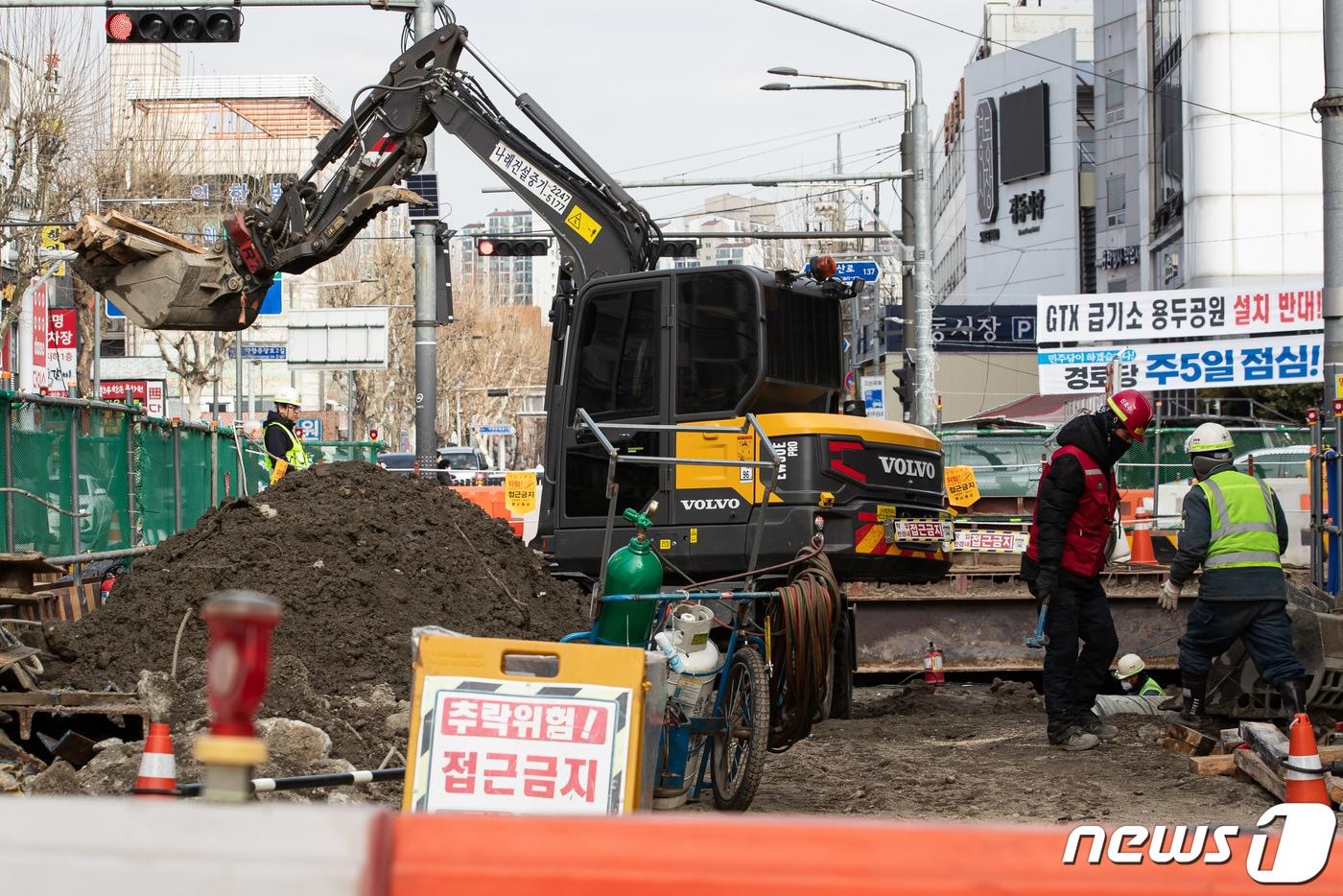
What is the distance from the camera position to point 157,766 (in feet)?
16.0

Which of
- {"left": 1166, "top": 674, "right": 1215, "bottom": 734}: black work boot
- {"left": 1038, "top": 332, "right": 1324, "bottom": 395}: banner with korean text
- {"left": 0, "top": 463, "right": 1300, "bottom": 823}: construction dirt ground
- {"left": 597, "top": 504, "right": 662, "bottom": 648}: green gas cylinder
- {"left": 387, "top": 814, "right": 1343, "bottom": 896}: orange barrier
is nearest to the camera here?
{"left": 387, "top": 814, "right": 1343, "bottom": 896}: orange barrier

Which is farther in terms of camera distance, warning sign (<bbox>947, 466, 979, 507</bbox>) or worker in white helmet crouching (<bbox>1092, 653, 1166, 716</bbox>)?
warning sign (<bbox>947, 466, 979, 507</bbox>)

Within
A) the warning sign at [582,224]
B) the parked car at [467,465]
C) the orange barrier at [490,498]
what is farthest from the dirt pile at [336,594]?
the parked car at [467,465]

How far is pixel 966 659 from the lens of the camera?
46.0 feet

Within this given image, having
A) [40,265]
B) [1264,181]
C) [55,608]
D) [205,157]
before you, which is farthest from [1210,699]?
[205,157]

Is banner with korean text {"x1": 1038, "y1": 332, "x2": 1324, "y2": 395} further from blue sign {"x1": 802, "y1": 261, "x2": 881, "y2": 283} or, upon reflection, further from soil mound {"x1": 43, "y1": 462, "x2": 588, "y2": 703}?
soil mound {"x1": 43, "y1": 462, "x2": 588, "y2": 703}

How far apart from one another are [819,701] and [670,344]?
3829mm

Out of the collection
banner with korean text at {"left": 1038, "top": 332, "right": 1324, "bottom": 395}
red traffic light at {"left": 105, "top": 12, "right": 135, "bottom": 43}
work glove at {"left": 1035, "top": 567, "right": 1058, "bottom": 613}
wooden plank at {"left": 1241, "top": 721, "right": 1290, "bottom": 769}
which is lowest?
wooden plank at {"left": 1241, "top": 721, "right": 1290, "bottom": 769}

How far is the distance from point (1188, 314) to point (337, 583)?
81.2ft

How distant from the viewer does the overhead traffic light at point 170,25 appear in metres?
16.0

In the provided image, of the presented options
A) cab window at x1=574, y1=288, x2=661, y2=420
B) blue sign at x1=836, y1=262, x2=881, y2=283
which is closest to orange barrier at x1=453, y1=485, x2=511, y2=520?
blue sign at x1=836, y1=262, x2=881, y2=283

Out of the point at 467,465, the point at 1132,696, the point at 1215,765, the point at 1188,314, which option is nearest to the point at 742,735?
the point at 1215,765

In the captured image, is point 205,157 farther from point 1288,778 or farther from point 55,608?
point 1288,778

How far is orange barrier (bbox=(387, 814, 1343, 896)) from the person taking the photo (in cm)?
273
